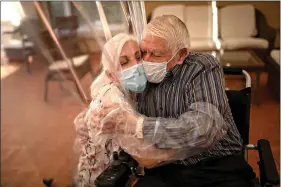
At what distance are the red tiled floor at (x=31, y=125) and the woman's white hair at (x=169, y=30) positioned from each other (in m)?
0.25

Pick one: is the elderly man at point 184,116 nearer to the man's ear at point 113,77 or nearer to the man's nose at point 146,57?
the man's nose at point 146,57

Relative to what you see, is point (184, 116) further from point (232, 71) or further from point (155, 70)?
point (232, 71)

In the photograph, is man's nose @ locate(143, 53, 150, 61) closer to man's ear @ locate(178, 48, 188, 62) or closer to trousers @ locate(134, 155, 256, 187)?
man's ear @ locate(178, 48, 188, 62)

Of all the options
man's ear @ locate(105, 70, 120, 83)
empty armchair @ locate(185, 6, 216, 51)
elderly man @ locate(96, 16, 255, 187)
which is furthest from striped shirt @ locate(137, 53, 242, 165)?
empty armchair @ locate(185, 6, 216, 51)

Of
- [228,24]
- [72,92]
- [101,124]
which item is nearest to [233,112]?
[101,124]

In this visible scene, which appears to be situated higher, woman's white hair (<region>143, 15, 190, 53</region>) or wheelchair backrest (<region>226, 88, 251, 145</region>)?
woman's white hair (<region>143, 15, 190, 53</region>)

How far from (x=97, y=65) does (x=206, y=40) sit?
8.42ft

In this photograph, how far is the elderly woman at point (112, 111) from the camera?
2.94 ft

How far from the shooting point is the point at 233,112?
124cm

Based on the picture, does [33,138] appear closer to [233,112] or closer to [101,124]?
[101,124]

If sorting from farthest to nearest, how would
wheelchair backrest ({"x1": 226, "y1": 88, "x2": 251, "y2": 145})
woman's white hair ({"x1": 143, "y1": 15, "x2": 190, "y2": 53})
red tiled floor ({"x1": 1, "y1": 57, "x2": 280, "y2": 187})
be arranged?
wheelchair backrest ({"x1": 226, "y1": 88, "x2": 251, "y2": 145}) < woman's white hair ({"x1": 143, "y1": 15, "x2": 190, "y2": 53}) < red tiled floor ({"x1": 1, "y1": 57, "x2": 280, "y2": 187})

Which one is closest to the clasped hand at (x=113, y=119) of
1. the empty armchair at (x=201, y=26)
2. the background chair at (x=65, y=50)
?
the background chair at (x=65, y=50)

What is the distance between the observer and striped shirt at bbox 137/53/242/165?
919 mm

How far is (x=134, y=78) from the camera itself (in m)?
1.00
